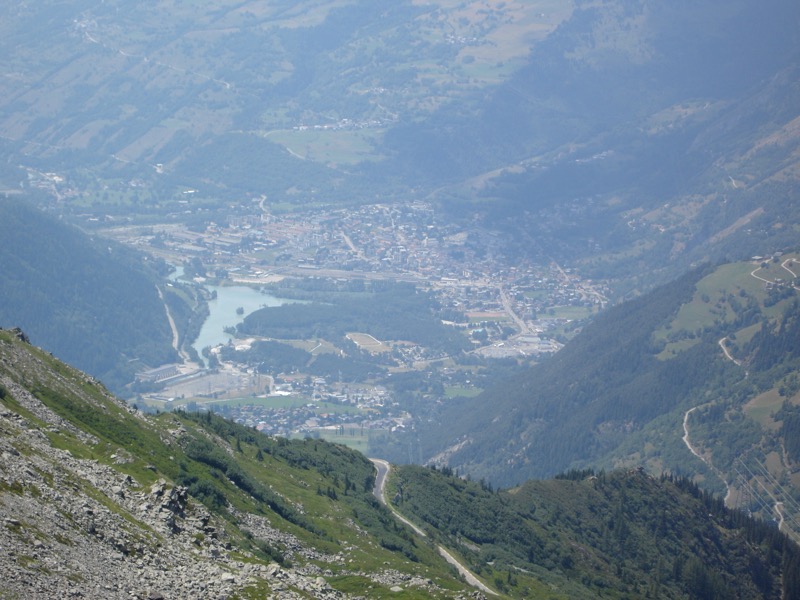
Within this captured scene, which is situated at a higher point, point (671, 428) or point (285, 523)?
point (285, 523)

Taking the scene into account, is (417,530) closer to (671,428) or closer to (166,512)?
(166,512)

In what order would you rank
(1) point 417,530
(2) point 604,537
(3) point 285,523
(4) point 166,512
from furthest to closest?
1. (2) point 604,537
2. (1) point 417,530
3. (3) point 285,523
4. (4) point 166,512

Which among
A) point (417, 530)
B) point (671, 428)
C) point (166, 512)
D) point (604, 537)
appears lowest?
point (671, 428)

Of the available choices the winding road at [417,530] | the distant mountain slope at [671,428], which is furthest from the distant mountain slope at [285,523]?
the distant mountain slope at [671,428]

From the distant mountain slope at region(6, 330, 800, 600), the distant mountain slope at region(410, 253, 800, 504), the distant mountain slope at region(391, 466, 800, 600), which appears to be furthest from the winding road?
the distant mountain slope at region(410, 253, 800, 504)

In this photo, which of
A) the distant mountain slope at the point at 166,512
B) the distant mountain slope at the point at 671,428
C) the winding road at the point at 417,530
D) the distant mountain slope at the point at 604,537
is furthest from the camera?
the distant mountain slope at the point at 671,428

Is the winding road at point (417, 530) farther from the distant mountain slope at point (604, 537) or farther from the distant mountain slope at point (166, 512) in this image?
the distant mountain slope at point (166, 512)

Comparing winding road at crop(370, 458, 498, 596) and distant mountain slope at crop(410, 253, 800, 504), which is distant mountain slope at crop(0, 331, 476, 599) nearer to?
winding road at crop(370, 458, 498, 596)

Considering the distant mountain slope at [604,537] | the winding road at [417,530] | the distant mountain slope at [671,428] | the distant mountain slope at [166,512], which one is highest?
the distant mountain slope at [166,512]

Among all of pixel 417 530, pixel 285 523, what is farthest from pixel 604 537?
pixel 285 523
